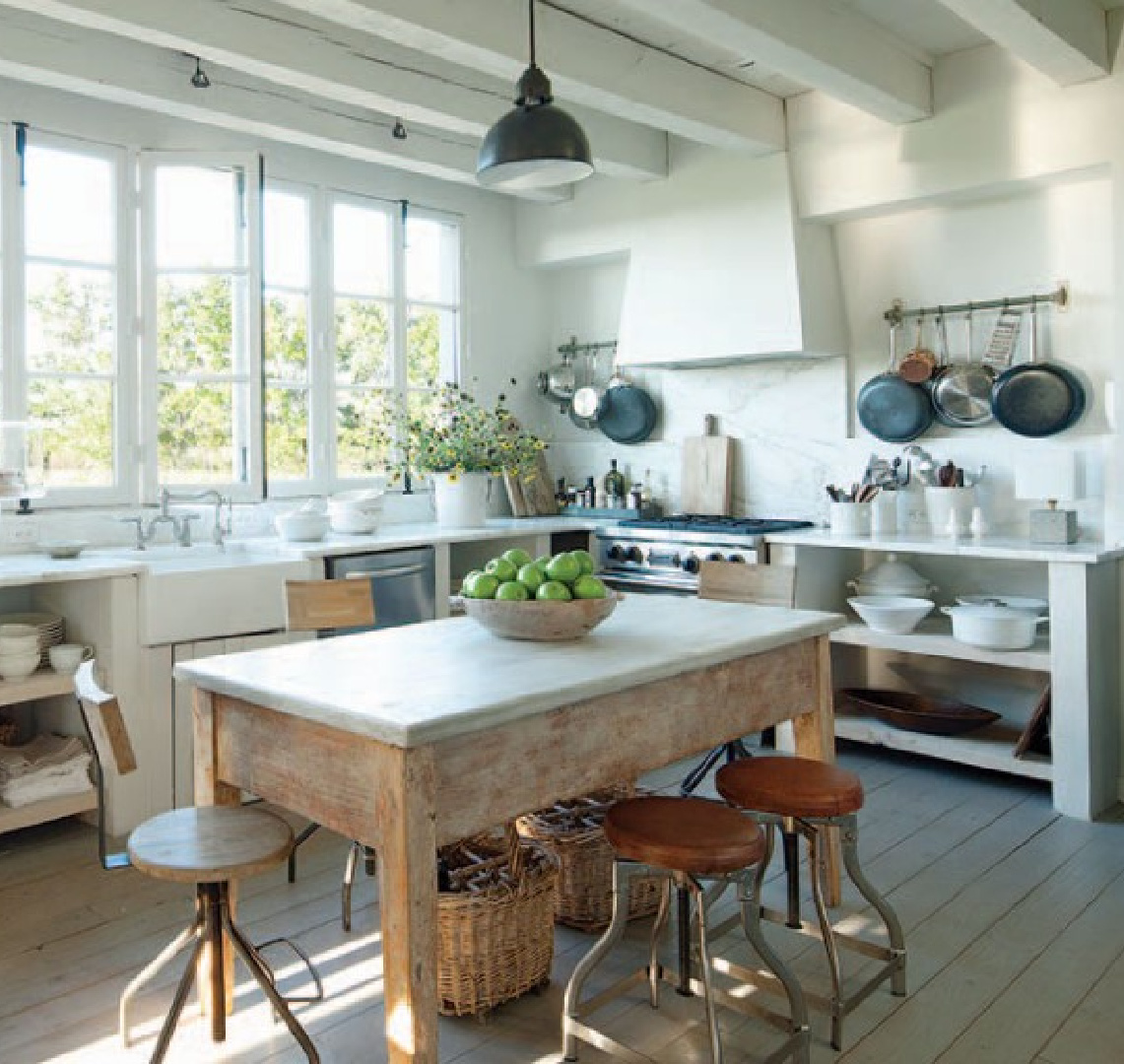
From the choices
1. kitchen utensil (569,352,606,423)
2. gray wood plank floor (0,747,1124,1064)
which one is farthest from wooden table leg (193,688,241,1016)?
kitchen utensil (569,352,606,423)

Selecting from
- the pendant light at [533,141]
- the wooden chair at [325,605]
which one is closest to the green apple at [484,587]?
the wooden chair at [325,605]

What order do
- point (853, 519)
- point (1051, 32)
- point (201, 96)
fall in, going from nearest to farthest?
1. point (1051, 32)
2. point (201, 96)
3. point (853, 519)

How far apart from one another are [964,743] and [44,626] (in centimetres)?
375

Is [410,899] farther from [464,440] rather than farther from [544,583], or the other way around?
[464,440]

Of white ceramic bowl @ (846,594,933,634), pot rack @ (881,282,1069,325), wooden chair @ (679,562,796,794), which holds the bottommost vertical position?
white ceramic bowl @ (846,594,933,634)

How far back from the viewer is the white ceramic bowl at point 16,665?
12.4ft

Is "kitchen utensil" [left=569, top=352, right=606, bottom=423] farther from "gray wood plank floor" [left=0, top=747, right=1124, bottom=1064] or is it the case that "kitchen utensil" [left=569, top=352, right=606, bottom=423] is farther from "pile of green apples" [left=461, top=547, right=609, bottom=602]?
"pile of green apples" [left=461, top=547, right=609, bottom=602]

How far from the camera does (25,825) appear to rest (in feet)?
12.3

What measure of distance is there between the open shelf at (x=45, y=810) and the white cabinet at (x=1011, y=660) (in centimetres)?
307

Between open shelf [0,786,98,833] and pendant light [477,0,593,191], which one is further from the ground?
pendant light [477,0,593,191]

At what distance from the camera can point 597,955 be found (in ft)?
7.80

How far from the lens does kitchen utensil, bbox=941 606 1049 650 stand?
4.12 metres

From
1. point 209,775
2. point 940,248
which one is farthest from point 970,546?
point 209,775

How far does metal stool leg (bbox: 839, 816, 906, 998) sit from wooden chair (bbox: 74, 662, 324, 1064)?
1.35 metres
